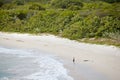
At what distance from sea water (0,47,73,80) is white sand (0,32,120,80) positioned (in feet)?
2.22

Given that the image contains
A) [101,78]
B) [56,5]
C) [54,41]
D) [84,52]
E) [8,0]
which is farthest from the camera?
[8,0]

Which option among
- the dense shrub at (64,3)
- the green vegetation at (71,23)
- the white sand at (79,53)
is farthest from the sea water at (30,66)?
the dense shrub at (64,3)

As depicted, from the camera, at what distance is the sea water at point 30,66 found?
1483cm

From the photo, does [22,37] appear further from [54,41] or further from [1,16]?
[1,16]

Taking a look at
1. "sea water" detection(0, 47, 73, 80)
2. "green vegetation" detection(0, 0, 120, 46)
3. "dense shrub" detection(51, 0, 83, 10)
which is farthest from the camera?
"dense shrub" detection(51, 0, 83, 10)

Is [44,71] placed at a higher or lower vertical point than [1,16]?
higher

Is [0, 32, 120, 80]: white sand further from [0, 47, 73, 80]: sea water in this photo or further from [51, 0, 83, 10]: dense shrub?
[51, 0, 83, 10]: dense shrub

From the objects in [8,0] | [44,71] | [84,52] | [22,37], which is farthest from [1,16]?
[44,71]

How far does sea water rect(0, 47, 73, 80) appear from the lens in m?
14.8

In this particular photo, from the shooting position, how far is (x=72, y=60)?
1850 centimetres

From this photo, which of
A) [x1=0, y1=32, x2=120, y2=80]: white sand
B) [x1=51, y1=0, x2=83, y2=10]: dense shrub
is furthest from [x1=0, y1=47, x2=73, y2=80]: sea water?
[x1=51, y1=0, x2=83, y2=10]: dense shrub

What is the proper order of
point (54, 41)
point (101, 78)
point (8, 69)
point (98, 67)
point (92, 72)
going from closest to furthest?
point (101, 78) → point (92, 72) → point (98, 67) → point (8, 69) → point (54, 41)

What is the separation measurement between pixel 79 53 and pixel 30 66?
4143mm

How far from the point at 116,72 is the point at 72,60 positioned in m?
4.31
